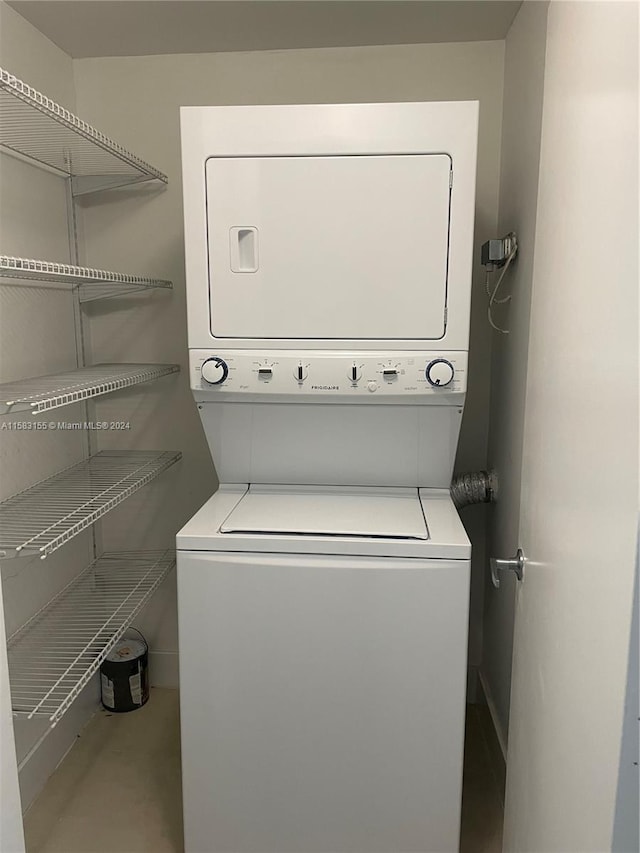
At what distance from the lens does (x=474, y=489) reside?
6.69 ft

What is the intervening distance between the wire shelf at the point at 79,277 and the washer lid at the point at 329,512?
675mm

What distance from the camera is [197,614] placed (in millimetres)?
1544

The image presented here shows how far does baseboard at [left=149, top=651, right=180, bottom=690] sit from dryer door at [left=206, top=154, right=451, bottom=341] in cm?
136

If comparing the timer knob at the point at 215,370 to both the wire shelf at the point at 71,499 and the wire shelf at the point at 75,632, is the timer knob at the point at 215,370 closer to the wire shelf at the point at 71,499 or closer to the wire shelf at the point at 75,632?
the wire shelf at the point at 71,499

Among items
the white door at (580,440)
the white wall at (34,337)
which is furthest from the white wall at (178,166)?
the white door at (580,440)

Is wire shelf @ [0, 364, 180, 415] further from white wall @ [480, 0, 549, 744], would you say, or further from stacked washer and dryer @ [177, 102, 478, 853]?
white wall @ [480, 0, 549, 744]

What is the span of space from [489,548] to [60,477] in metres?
1.39

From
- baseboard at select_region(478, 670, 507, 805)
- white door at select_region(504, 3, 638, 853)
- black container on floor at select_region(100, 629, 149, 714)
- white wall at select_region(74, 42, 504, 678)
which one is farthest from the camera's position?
black container on floor at select_region(100, 629, 149, 714)

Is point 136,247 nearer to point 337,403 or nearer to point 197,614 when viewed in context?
point 337,403

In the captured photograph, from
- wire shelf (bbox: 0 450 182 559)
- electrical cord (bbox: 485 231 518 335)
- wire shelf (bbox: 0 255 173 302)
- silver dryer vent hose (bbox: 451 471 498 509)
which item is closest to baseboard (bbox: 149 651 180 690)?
wire shelf (bbox: 0 450 182 559)

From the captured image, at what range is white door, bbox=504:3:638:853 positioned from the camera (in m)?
0.72

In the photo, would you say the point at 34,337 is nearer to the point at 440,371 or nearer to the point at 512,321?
the point at 440,371

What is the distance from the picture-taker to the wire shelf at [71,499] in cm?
146

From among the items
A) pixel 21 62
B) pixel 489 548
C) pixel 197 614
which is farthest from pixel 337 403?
pixel 21 62
